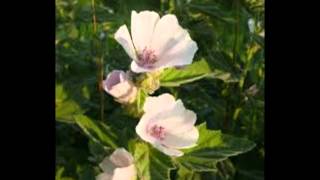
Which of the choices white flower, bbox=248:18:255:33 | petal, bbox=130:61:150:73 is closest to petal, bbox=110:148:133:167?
petal, bbox=130:61:150:73

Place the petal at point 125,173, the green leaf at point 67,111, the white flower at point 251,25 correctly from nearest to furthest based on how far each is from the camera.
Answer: the petal at point 125,173, the green leaf at point 67,111, the white flower at point 251,25

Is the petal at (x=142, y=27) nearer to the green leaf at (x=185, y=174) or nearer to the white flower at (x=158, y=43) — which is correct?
the white flower at (x=158, y=43)

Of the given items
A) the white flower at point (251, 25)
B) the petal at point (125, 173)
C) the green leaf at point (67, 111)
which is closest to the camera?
the petal at point (125, 173)

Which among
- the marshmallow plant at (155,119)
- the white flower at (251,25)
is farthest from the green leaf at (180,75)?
the white flower at (251,25)

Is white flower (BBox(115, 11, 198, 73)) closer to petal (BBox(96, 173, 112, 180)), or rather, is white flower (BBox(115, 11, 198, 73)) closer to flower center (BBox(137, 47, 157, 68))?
flower center (BBox(137, 47, 157, 68))
